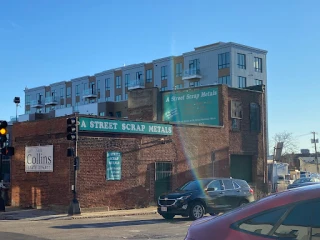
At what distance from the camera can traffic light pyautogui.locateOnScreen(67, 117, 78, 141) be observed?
68.0ft

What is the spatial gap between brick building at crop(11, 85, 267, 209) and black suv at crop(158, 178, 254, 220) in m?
5.89

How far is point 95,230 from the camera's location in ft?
49.2

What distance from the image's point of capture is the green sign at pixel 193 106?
102 ft

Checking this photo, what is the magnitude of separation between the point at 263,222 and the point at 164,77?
7183cm

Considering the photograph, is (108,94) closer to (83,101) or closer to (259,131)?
(83,101)

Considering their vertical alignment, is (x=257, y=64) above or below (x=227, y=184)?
above

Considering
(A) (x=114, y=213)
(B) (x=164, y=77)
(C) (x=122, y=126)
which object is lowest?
(A) (x=114, y=213)

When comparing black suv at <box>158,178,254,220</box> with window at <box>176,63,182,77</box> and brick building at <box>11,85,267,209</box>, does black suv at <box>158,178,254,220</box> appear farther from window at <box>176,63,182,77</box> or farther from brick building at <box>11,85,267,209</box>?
window at <box>176,63,182,77</box>

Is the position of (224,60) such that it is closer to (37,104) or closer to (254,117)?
(254,117)

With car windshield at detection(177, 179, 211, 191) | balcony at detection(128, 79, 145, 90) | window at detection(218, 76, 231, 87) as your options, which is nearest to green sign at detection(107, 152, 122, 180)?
car windshield at detection(177, 179, 211, 191)

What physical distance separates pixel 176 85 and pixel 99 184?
51861 mm

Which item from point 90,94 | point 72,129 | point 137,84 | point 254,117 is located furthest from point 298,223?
point 90,94

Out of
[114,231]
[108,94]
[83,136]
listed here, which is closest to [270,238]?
[114,231]

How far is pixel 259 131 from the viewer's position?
3322 cm
